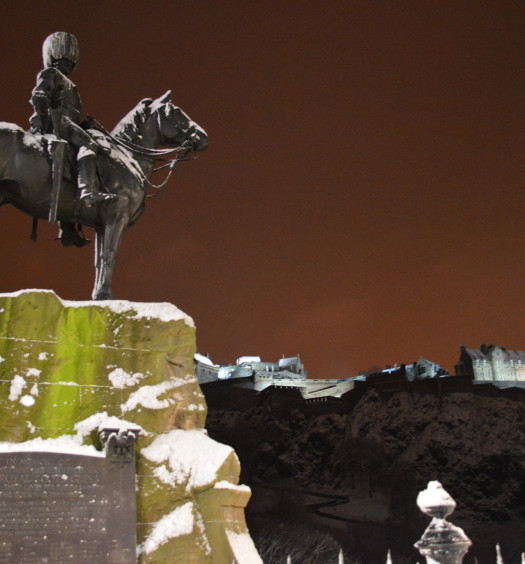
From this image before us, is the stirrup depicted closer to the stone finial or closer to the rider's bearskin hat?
the rider's bearskin hat

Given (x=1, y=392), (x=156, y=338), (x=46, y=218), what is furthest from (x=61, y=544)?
(x=46, y=218)

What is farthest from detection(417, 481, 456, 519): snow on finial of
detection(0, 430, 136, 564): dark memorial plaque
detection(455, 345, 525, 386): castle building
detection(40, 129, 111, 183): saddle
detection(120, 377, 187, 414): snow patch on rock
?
detection(455, 345, 525, 386): castle building

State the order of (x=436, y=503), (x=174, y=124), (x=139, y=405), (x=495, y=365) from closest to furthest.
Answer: (x=436, y=503)
(x=139, y=405)
(x=174, y=124)
(x=495, y=365)

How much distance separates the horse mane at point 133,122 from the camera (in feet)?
31.9

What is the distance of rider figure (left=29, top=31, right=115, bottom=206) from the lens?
873 centimetres

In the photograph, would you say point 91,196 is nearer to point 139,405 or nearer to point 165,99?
point 165,99

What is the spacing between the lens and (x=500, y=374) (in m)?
77.6

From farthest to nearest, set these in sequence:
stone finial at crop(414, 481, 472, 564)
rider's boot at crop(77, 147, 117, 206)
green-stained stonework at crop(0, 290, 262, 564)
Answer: rider's boot at crop(77, 147, 117, 206) → green-stained stonework at crop(0, 290, 262, 564) → stone finial at crop(414, 481, 472, 564)

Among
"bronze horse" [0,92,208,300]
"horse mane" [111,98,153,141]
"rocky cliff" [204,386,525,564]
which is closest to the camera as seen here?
"bronze horse" [0,92,208,300]

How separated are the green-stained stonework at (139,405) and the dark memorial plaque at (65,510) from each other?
0.29m

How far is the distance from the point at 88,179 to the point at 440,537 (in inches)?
236

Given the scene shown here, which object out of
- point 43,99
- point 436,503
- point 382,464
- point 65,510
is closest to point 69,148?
point 43,99

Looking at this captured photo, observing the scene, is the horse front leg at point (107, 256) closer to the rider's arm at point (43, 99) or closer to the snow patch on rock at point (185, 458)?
the rider's arm at point (43, 99)

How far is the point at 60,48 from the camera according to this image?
31.3 ft
